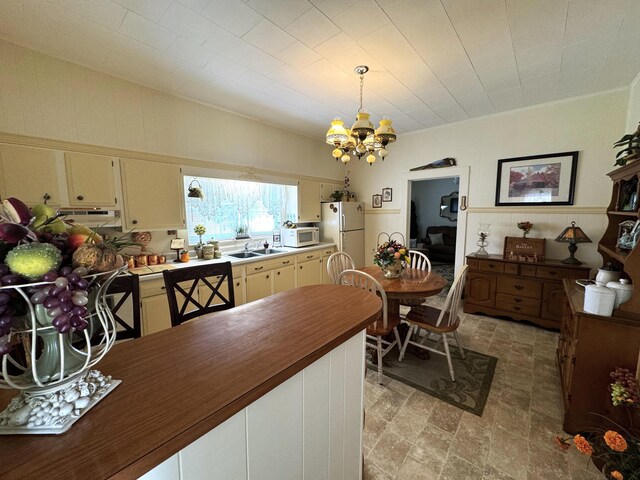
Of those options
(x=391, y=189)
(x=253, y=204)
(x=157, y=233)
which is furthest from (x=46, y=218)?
(x=391, y=189)

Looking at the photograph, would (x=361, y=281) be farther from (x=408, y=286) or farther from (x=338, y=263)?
(x=338, y=263)

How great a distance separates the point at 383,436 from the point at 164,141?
334 cm

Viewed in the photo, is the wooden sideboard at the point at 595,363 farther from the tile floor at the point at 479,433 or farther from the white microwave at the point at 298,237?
the white microwave at the point at 298,237

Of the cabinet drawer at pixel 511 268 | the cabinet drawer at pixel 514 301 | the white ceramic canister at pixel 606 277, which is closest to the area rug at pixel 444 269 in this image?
the cabinet drawer at pixel 514 301

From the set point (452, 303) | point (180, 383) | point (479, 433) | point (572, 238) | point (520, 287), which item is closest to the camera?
point (180, 383)

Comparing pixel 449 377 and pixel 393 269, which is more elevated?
pixel 393 269

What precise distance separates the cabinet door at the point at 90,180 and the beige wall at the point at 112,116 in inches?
6.8

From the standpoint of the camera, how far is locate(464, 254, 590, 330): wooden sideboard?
9.59ft

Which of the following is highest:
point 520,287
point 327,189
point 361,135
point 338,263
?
point 361,135

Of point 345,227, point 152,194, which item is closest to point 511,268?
point 345,227

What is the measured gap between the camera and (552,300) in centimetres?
296

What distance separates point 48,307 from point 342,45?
7.62ft

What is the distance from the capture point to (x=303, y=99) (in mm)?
2936

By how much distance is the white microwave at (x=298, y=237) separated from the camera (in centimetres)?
399
